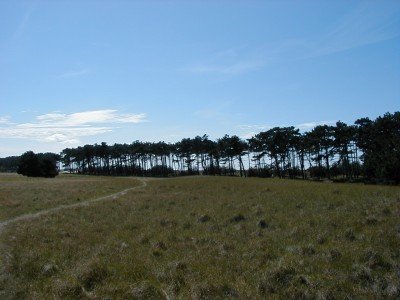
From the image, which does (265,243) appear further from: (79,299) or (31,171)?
(31,171)

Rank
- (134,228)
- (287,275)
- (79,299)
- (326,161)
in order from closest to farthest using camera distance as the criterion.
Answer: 1. (79,299)
2. (287,275)
3. (134,228)
4. (326,161)

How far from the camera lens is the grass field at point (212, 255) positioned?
10.1 metres

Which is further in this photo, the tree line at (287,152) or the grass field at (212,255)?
the tree line at (287,152)

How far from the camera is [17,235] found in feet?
59.8

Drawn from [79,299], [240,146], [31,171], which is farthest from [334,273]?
[31,171]

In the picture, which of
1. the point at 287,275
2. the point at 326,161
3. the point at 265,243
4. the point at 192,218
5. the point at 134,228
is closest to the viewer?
the point at 287,275

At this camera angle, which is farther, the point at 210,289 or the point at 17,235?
the point at 17,235

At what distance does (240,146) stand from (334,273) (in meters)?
120

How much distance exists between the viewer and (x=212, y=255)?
13.5 meters

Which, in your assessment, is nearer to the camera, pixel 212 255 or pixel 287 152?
pixel 212 255

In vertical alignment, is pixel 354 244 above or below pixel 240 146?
below

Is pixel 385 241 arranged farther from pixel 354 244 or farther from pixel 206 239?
pixel 206 239

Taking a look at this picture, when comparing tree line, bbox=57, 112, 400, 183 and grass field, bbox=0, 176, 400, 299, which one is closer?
grass field, bbox=0, 176, 400, 299

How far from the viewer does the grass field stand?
10070mm
